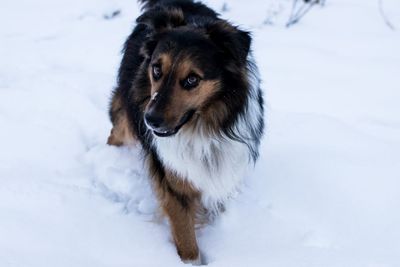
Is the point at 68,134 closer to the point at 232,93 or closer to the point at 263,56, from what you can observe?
the point at 232,93

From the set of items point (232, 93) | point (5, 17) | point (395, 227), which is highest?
point (232, 93)

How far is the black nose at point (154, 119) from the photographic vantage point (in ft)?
8.07

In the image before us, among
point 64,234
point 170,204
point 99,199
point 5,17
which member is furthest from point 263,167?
point 5,17

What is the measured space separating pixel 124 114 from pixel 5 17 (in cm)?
315

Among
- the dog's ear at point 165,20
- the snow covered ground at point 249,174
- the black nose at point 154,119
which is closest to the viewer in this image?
the black nose at point 154,119

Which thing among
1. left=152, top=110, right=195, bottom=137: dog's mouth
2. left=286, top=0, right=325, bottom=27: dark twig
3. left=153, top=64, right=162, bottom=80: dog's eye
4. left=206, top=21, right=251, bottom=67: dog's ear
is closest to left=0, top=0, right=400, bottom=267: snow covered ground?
left=286, top=0, right=325, bottom=27: dark twig

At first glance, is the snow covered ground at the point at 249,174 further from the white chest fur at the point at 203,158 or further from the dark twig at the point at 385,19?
the white chest fur at the point at 203,158

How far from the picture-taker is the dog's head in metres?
2.51

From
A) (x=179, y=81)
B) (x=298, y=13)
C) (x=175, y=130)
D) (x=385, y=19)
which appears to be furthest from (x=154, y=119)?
(x=385, y=19)

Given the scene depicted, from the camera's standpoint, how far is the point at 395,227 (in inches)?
125

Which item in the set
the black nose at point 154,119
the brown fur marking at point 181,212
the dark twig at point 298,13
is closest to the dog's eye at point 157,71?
the black nose at point 154,119

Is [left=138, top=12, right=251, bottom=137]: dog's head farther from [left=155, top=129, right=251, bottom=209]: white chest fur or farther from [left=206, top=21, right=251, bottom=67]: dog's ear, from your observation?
[left=155, top=129, right=251, bottom=209]: white chest fur

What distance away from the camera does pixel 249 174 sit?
367cm

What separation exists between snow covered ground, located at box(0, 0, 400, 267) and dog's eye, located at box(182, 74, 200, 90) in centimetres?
111
